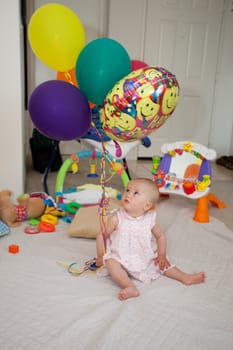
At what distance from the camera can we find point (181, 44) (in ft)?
11.9

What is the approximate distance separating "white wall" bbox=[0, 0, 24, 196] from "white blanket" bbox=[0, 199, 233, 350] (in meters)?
0.48

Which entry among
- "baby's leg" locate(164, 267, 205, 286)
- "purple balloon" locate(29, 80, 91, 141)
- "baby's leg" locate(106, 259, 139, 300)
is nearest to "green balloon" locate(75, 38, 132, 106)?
"purple balloon" locate(29, 80, 91, 141)

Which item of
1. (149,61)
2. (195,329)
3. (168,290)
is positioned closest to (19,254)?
(168,290)

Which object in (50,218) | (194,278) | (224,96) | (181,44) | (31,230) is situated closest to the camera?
(194,278)

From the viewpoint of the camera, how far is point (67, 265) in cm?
153

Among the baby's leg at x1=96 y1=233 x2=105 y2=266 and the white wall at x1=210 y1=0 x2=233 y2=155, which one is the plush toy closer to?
the baby's leg at x1=96 y1=233 x2=105 y2=266

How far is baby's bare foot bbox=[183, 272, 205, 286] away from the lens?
4.63 ft

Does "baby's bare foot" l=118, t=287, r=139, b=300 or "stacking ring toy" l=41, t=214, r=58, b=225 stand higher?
"baby's bare foot" l=118, t=287, r=139, b=300

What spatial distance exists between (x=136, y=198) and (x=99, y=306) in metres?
0.41

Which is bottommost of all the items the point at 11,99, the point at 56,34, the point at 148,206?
the point at 148,206

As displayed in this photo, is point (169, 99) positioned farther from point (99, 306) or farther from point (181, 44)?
point (181, 44)

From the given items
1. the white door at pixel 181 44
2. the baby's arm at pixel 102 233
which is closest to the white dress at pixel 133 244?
the baby's arm at pixel 102 233

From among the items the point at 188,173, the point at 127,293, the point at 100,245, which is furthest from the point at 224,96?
the point at 127,293

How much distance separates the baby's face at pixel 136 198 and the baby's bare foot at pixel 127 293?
29 centimetres
